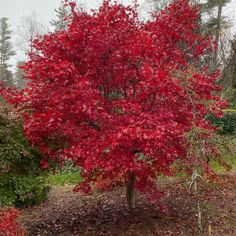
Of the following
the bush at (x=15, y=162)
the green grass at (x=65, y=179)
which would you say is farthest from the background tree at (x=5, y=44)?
the bush at (x=15, y=162)

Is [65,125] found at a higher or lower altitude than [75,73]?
lower

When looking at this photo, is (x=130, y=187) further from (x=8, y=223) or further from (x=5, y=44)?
(x=5, y=44)

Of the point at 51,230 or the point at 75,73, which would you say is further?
the point at 51,230

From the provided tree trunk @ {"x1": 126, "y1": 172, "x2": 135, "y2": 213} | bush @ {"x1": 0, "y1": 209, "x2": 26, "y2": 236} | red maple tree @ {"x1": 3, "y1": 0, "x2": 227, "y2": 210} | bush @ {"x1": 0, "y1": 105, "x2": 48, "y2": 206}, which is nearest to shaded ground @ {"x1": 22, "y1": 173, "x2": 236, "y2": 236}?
tree trunk @ {"x1": 126, "y1": 172, "x2": 135, "y2": 213}

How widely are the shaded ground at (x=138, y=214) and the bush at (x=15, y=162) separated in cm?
122

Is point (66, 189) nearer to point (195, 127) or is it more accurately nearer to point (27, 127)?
point (27, 127)

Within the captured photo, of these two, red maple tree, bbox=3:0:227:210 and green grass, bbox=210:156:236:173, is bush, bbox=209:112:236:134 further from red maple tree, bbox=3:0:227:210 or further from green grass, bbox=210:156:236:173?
red maple tree, bbox=3:0:227:210

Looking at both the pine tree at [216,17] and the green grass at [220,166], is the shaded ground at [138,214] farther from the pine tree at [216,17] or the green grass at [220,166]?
the pine tree at [216,17]

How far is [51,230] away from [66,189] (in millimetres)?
4596

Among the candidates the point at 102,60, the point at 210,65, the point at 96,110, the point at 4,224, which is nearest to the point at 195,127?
the point at 96,110

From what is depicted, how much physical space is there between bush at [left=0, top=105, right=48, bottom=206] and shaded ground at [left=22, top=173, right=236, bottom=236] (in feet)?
4.00

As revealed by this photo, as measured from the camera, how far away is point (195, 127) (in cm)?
612

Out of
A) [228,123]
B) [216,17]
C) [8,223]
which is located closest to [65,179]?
[8,223]

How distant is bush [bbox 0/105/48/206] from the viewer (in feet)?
23.8
